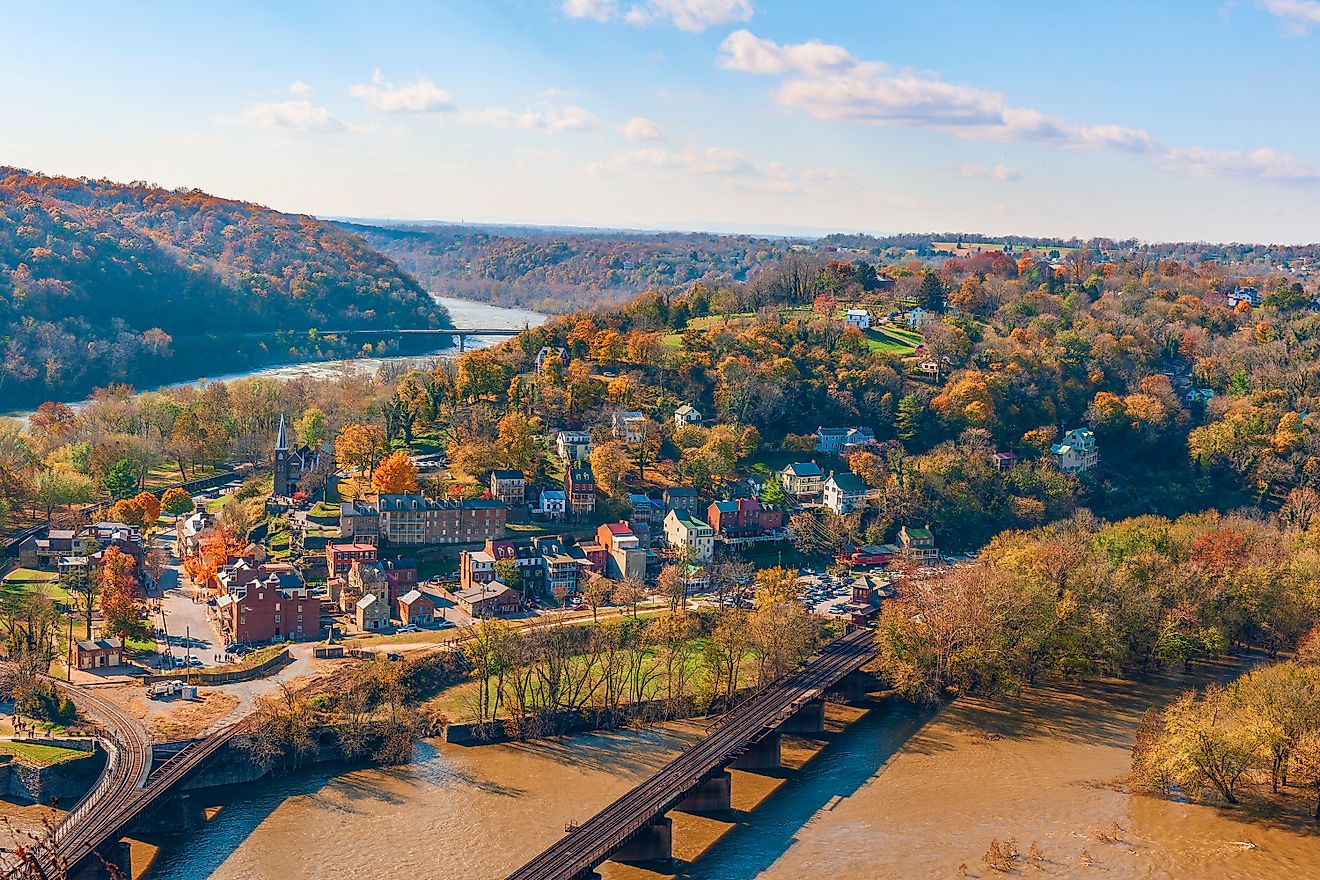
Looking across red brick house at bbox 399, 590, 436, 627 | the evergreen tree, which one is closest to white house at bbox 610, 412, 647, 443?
red brick house at bbox 399, 590, 436, 627

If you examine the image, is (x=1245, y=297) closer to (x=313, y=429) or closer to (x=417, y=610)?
(x=313, y=429)

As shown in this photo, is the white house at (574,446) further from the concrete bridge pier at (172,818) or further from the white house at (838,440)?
the concrete bridge pier at (172,818)

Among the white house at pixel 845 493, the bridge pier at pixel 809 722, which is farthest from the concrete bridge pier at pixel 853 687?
the white house at pixel 845 493

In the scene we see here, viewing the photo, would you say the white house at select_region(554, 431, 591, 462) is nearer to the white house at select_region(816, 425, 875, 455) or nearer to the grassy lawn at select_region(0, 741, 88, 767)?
the white house at select_region(816, 425, 875, 455)

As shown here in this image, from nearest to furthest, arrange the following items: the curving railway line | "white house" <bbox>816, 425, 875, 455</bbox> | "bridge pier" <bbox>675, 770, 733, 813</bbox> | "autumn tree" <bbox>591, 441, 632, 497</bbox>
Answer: the curving railway line, "bridge pier" <bbox>675, 770, 733, 813</bbox>, "autumn tree" <bbox>591, 441, 632, 497</bbox>, "white house" <bbox>816, 425, 875, 455</bbox>

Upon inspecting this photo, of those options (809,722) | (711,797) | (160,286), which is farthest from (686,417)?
(160,286)

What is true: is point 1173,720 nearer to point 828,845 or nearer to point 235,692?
point 828,845
